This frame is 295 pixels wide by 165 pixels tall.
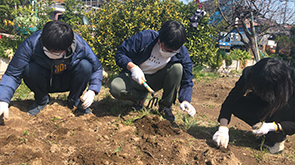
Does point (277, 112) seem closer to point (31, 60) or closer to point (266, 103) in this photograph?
point (266, 103)

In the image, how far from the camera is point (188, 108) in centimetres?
219

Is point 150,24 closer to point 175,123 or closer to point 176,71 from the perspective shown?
point 176,71

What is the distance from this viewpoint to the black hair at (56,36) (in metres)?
1.76

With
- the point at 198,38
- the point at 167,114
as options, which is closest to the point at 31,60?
the point at 167,114

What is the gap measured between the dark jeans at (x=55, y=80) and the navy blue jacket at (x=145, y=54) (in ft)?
1.24

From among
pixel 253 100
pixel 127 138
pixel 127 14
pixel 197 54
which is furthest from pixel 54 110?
pixel 197 54

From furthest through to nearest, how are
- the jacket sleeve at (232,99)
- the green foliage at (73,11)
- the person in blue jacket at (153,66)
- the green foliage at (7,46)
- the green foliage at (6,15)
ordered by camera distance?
the green foliage at (73,11) < the green foliage at (6,15) < the green foliage at (7,46) < the person in blue jacket at (153,66) < the jacket sleeve at (232,99)

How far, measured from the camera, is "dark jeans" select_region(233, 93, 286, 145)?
6.69ft

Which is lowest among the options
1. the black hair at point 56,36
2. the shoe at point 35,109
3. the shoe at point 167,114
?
the shoe at point 167,114

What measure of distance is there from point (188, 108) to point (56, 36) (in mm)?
1372

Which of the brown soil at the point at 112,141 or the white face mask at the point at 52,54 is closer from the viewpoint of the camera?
the brown soil at the point at 112,141

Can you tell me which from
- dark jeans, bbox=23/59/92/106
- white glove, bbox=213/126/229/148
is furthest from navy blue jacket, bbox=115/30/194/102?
white glove, bbox=213/126/229/148

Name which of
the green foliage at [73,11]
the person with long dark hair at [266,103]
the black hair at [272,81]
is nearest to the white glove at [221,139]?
the person with long dark hair at [266,103]

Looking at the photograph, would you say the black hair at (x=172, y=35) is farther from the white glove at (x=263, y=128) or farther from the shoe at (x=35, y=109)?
the shoe at (x=35, y=109)
